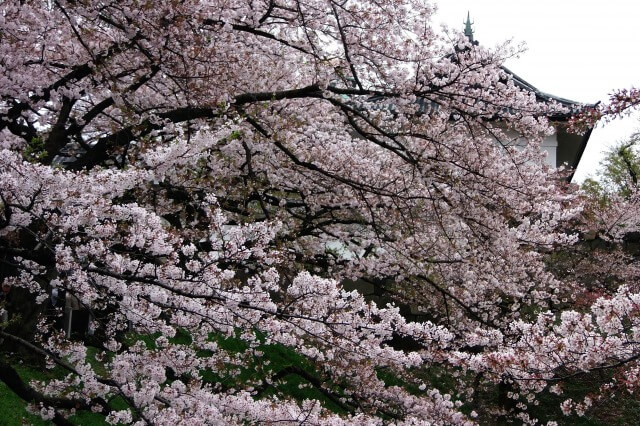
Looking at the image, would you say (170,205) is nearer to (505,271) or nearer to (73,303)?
(73,303)

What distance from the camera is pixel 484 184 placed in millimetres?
6172

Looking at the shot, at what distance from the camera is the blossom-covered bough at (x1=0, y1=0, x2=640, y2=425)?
3.36 metres

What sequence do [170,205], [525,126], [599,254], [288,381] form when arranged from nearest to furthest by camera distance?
[525,126] → [170,205] → [288,381] → [599,254]

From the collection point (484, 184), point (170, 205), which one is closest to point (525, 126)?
point (484, 184)

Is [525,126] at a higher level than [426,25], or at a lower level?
lower

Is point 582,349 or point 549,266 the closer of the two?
point 582,349

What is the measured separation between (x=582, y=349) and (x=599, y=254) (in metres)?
9.92

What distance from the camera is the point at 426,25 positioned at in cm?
579

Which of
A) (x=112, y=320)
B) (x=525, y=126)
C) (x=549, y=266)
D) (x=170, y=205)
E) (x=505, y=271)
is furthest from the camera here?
(x=549, y=266)

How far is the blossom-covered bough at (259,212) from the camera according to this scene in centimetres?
336

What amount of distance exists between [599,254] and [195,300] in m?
11.0

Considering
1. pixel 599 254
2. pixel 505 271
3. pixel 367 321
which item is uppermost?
pixel 599 254

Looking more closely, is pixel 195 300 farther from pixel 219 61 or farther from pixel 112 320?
pixel 219 61

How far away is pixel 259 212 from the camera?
945 cm
